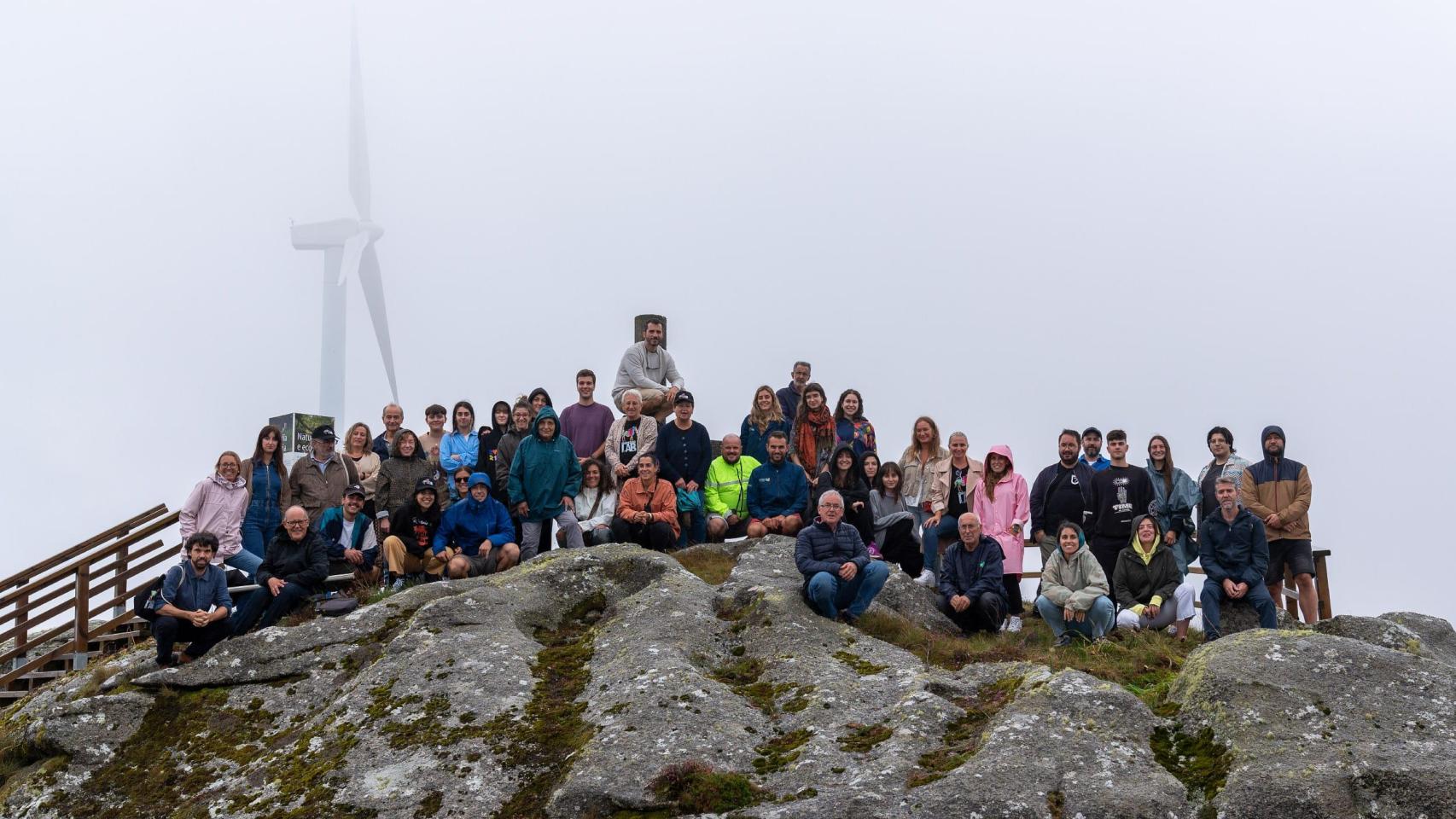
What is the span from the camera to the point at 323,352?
1737 inches

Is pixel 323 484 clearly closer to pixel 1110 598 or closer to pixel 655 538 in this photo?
pixel 655 538

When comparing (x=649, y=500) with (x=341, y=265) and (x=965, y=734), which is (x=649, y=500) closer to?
(x=965, y=734)

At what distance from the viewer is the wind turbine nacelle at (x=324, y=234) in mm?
44656

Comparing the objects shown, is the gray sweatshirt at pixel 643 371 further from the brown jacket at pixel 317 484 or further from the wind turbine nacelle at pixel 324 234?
the wind turbine nacelle at pixel 324 234

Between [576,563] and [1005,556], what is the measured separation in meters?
5.35

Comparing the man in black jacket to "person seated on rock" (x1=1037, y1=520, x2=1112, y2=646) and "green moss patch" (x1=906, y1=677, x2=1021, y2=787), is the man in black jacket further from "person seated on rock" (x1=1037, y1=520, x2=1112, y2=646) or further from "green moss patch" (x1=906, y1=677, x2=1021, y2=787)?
"green moss patch" (x1=906, y1=677, x2=1021, y2=787)

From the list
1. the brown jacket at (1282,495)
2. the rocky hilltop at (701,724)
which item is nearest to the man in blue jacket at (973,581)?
the rocky hilltop at (701,724)

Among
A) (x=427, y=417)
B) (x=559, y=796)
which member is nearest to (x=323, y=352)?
(x=427, y=417)

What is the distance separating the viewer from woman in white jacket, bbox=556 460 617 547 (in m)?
16.5

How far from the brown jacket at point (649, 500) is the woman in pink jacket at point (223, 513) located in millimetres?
4659

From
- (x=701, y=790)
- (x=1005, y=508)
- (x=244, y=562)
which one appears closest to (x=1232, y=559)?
(x=1005, y=508)

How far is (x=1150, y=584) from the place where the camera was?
13.9m

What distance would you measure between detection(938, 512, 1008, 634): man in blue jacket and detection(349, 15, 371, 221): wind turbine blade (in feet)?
117

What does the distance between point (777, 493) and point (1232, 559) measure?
5813mm
